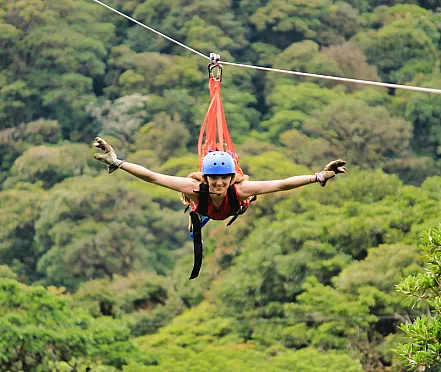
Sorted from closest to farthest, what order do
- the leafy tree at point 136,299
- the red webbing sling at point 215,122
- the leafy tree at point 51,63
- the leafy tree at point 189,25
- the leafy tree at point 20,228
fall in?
the red webbing sling at point 215,122 → the leafy tree at point 136,299 → the leafy tree at point 20,228 → the leafy tree at point 51,63 → the leafy tree at point 189,25

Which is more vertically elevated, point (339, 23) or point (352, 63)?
point (339, 23)

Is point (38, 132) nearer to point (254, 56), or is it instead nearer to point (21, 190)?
point (21, 190)

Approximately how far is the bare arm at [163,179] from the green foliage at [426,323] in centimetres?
135

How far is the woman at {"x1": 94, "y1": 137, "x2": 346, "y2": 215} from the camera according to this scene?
558 centimetres

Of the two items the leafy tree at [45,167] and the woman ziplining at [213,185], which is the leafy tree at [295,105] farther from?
the woman ziplining at [213,185]

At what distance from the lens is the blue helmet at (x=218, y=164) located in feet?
19.0

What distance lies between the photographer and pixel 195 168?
3297 cm

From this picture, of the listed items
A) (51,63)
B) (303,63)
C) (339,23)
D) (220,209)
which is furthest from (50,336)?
(339,23)

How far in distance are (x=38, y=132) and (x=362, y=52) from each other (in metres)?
12.7

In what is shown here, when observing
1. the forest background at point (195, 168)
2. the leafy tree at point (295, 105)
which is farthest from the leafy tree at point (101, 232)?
the leafy tree at point (295, 105)

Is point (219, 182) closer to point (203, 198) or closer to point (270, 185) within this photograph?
point (203, 198)

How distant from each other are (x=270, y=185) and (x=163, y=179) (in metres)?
0.55

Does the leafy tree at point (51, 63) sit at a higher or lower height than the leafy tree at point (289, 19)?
lower

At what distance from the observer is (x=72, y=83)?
139 feet
